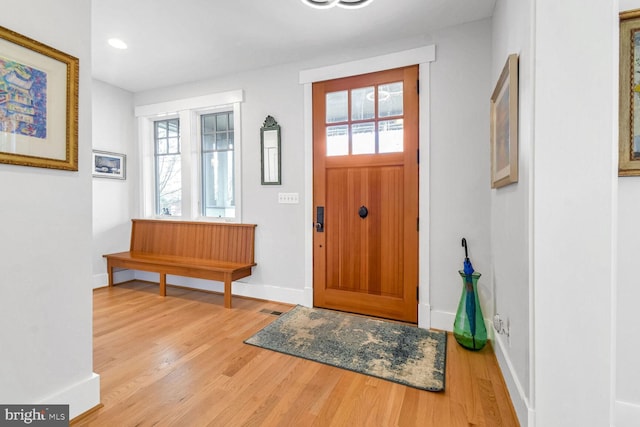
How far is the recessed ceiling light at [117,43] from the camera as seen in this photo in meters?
2.82

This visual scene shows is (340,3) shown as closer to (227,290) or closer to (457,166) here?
(457,166)

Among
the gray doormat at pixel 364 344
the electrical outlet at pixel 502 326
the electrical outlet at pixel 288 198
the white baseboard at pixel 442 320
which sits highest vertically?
the electrical outlet at pixel 288 198

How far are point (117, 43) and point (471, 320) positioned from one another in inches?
159

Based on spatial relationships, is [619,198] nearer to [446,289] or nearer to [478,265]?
[478,265]

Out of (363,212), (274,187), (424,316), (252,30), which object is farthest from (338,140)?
(424,316)

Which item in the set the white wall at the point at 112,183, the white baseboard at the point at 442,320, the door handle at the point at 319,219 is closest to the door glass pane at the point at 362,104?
the door handle at the point at 319,219

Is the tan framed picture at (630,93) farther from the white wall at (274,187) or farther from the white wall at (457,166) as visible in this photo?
the white wall at (274,187)

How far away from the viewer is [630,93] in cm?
134

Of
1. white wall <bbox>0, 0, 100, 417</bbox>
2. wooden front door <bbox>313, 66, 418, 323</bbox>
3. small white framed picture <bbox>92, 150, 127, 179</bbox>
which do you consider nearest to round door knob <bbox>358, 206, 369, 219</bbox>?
wooden front door <bbox>313, 66, 418, 323</bbox>

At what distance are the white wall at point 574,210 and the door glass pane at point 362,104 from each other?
1.67m

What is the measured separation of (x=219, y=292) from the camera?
146 inches

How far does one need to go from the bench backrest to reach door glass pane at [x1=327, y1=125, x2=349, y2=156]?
127 cm

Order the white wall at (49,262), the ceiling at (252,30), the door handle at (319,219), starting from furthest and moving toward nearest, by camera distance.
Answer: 1. the door handle at (319,219)
2. the ceiling at (252,30)
3. the white wall at (49,262)

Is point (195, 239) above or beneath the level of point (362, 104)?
beneath
